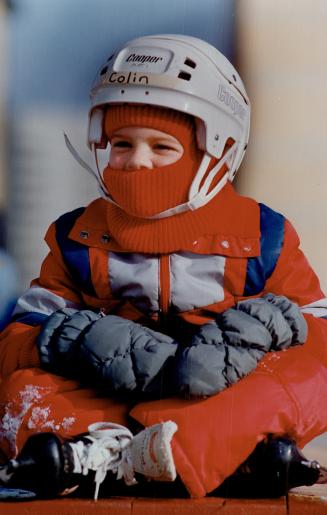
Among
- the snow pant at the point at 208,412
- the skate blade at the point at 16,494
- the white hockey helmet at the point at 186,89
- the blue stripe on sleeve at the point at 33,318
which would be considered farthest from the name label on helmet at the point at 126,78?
the skate blade at the point at 16,494

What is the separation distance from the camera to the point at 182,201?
268 cm

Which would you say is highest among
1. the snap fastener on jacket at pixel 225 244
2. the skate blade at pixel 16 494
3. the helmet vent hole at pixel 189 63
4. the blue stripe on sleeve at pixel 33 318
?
the helmet vent hole at pixel 189 63

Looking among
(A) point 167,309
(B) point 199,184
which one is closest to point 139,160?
(B) point 199,184

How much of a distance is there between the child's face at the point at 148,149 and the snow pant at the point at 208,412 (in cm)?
56

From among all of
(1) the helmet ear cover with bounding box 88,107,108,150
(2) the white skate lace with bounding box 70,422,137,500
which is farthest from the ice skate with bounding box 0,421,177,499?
(1) the helmet ear cover with bounding box 88,107,108,150

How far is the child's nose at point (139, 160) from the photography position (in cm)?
264

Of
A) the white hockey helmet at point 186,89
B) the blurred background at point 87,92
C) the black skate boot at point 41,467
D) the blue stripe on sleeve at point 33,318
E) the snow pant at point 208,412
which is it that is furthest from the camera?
the blurred background at point 87,92

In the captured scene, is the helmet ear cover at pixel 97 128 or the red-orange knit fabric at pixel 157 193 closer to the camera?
the red-orange knit fabric at pixel 157 193

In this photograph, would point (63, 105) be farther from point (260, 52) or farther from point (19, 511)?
point (19, 511)

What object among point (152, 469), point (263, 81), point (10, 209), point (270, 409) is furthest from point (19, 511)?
point (263, 81)

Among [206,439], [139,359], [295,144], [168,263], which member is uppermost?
[295,144]

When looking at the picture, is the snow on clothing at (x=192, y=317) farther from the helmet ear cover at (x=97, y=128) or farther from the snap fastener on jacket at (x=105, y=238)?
the helmet ear cover at (x=97, y=128)

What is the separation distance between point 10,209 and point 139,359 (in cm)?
85

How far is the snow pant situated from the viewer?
7.62 ft
